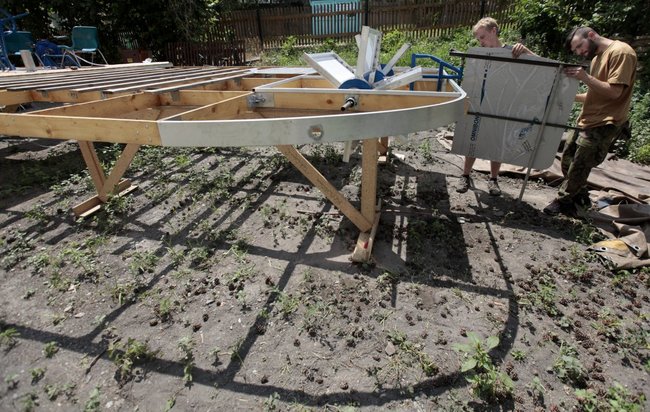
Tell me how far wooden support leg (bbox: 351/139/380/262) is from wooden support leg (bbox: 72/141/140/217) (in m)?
2.59

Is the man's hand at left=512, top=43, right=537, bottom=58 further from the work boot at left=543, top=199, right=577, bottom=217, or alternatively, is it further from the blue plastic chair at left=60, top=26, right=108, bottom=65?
the blue plastic chair at left=60, top=26, right=108, bottom=65

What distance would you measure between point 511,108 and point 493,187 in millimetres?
1073

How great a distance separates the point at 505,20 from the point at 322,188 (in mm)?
14739

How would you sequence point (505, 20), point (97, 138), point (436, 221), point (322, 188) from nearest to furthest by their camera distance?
1. point (97, 138)
2. point (322, 188)
3. point (436, 221)
4. point (505, 20)

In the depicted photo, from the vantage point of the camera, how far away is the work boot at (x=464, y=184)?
467 cm

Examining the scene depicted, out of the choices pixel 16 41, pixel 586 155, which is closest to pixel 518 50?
pixel 586 155

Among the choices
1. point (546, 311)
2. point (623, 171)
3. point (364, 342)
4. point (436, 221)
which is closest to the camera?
point (364, 342)

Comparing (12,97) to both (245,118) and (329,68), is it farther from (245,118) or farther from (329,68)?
(329,68)

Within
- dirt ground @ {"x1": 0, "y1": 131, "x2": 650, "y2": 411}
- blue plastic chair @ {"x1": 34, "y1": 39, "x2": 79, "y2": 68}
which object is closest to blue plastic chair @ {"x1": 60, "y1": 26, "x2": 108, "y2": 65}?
blue plastic chair @ {"x1": 34, "y1": 39, "x2": 79, "y2": 68}

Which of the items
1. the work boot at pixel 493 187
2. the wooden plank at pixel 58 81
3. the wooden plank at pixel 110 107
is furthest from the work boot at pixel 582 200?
the wooden plank at pixel 58 81

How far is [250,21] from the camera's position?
16438mm

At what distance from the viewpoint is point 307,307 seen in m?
2.77

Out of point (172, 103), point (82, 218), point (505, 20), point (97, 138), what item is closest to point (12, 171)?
point (82, 218)

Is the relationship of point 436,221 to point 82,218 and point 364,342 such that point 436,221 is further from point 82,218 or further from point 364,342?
point 82,218
